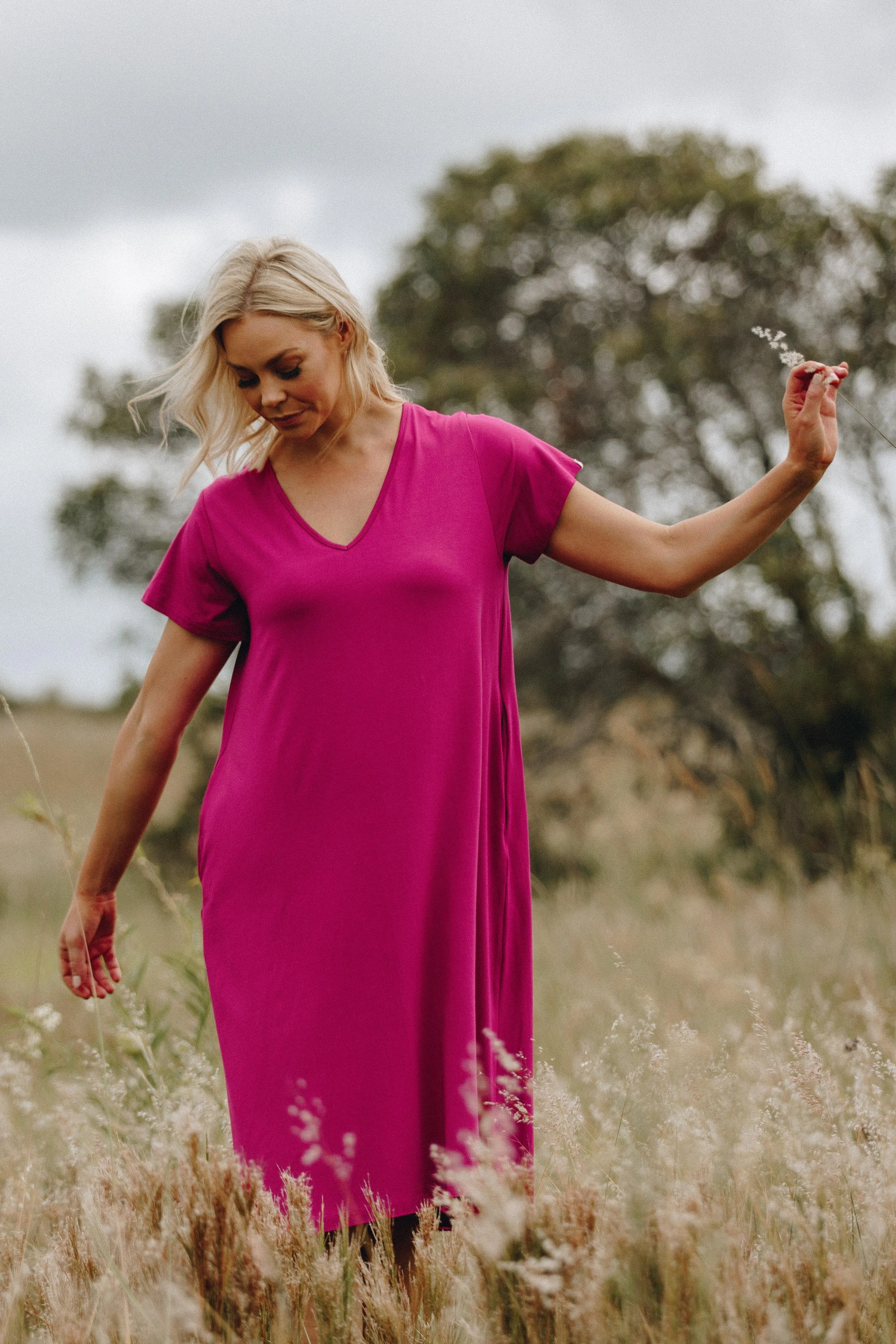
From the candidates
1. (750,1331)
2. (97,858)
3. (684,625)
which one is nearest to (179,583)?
(97,858)

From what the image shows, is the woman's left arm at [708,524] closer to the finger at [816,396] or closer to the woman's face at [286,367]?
the finger at [816,396]

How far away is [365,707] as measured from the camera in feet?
7.20

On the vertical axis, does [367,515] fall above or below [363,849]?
above

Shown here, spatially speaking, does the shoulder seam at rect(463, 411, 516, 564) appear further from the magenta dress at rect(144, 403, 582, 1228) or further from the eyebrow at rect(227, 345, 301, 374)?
the eyebrow at rect(227, 345, 301, 374)

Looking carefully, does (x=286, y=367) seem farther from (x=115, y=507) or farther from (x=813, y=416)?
(x=115, y=507)

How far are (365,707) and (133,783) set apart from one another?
579 mm

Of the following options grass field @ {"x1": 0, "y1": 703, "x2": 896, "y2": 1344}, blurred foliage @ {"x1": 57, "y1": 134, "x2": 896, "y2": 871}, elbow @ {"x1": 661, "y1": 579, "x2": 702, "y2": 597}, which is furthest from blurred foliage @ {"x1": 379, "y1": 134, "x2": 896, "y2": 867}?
elbow @ {"x1": 661, "y1": 579, "x2": 702, "y2": 597}

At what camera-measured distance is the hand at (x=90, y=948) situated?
102 inches

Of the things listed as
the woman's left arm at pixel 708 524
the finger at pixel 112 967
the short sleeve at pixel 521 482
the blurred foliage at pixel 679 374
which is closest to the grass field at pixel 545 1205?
the finger at pixel 112 967

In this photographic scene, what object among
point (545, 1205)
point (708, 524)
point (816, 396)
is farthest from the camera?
point (708, 524)

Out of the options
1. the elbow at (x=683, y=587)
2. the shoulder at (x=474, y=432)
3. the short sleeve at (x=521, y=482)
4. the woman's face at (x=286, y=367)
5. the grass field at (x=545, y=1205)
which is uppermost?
the woman's face at (x=286, y=367)

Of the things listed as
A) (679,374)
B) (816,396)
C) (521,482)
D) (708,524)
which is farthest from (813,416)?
(679,374)

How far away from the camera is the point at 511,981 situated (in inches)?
93.8

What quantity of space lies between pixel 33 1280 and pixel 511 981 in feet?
A: 3.20
